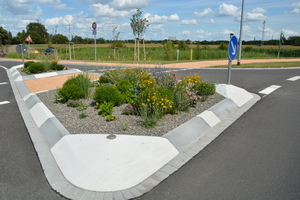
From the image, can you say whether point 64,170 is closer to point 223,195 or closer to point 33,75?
point 223,195

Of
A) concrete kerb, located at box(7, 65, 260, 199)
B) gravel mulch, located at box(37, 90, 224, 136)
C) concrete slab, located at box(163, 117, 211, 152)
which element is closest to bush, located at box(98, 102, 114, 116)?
gravel mulch, located at box(37, 90, 224, 136)

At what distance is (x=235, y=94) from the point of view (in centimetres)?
848

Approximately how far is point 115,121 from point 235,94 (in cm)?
442

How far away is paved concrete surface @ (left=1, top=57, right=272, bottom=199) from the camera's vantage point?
3.69m

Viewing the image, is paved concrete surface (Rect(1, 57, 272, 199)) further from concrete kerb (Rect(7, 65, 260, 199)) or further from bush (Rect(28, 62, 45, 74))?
bush (Rect(28, 62, 45, 74))

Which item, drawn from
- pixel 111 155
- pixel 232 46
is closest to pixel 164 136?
pixel 111 155

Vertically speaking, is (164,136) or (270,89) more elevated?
(270,89)

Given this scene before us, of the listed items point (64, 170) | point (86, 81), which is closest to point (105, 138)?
point (64, 170)

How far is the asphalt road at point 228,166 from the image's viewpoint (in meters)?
3.58

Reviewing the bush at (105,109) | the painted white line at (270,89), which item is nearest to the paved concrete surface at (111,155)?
the bush at (105,109)

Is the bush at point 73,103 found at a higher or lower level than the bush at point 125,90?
lower

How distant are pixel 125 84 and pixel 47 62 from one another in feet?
35.2

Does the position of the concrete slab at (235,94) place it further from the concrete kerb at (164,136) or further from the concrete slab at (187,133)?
the concrete slab at (187,133)

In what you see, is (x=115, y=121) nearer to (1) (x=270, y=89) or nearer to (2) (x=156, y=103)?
(2) (x=156, y=103)
